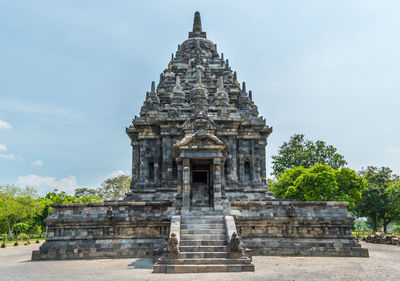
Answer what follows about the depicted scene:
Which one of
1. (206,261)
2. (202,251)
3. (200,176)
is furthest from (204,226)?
(200,176)

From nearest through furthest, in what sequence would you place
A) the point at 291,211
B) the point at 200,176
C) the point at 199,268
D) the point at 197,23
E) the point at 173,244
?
the point at 199,268 → the point at 173,244 → the point at 291,211 → the point at 200,176 → the point at 197,23

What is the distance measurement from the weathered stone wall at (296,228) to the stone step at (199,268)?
4891 millimetres

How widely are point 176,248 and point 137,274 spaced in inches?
68.9

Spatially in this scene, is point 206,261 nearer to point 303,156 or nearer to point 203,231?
point 203,231

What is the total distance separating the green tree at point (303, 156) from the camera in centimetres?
5015

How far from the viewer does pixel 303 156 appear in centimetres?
5212

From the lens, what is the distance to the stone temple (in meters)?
13.8

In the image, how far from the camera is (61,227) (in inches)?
696

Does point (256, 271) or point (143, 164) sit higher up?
point (143, 164)

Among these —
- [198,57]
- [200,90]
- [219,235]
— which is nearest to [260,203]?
[219,235]

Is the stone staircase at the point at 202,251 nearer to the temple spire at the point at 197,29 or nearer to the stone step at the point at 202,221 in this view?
the stone step at the point at 202,221

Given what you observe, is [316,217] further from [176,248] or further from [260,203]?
[176,248]

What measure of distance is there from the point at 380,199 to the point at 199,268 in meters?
45.1

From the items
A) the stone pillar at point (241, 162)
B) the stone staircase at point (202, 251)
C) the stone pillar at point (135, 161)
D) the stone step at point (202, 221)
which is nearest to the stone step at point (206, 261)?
the stone staircase at point (202, 251)
